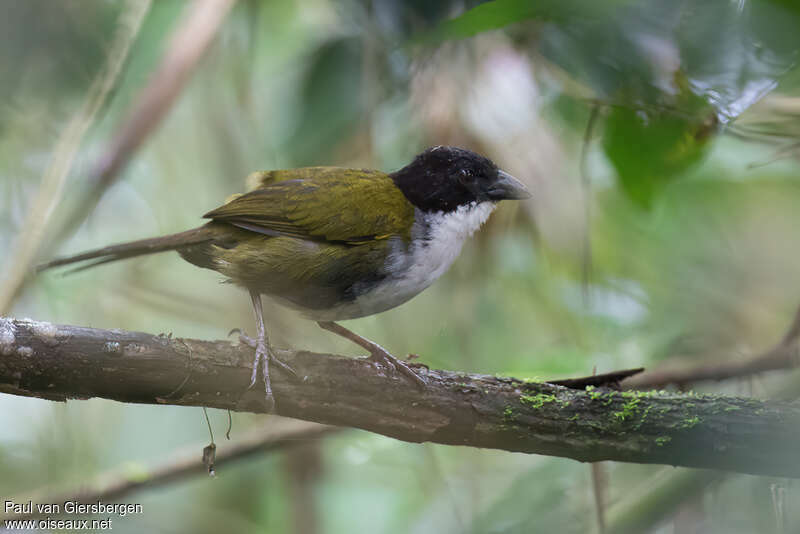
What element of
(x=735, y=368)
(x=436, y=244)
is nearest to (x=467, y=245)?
(x=436, y=244)

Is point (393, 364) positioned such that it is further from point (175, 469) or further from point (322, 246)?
point (175, 469)

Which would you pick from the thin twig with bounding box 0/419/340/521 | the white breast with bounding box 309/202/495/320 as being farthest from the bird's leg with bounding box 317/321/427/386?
the thin twig with bounding box 0/419/340/521

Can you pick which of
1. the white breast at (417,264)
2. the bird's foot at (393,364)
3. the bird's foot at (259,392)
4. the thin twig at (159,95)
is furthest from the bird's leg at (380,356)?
the thin twig at (159,95)

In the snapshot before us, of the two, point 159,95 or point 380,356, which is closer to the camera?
point 380,356

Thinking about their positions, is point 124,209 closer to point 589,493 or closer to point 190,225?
point 190,225

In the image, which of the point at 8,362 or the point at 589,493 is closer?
the point at 8,362

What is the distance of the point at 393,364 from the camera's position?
3061 mm

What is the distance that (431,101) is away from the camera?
4.25 meters

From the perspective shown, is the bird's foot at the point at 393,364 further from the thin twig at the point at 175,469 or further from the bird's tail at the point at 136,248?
the bird's tail at the point at 136,248

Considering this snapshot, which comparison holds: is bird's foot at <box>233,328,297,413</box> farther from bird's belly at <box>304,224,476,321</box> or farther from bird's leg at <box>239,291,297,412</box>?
bird's belly at <box>304,224,476,321</box>

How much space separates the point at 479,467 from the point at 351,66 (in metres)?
2.44

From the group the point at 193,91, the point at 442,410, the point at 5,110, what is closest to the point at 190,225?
the point at 193,91

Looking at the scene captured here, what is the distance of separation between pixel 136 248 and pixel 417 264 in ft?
3.77

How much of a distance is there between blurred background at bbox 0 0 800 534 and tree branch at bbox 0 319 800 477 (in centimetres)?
25
